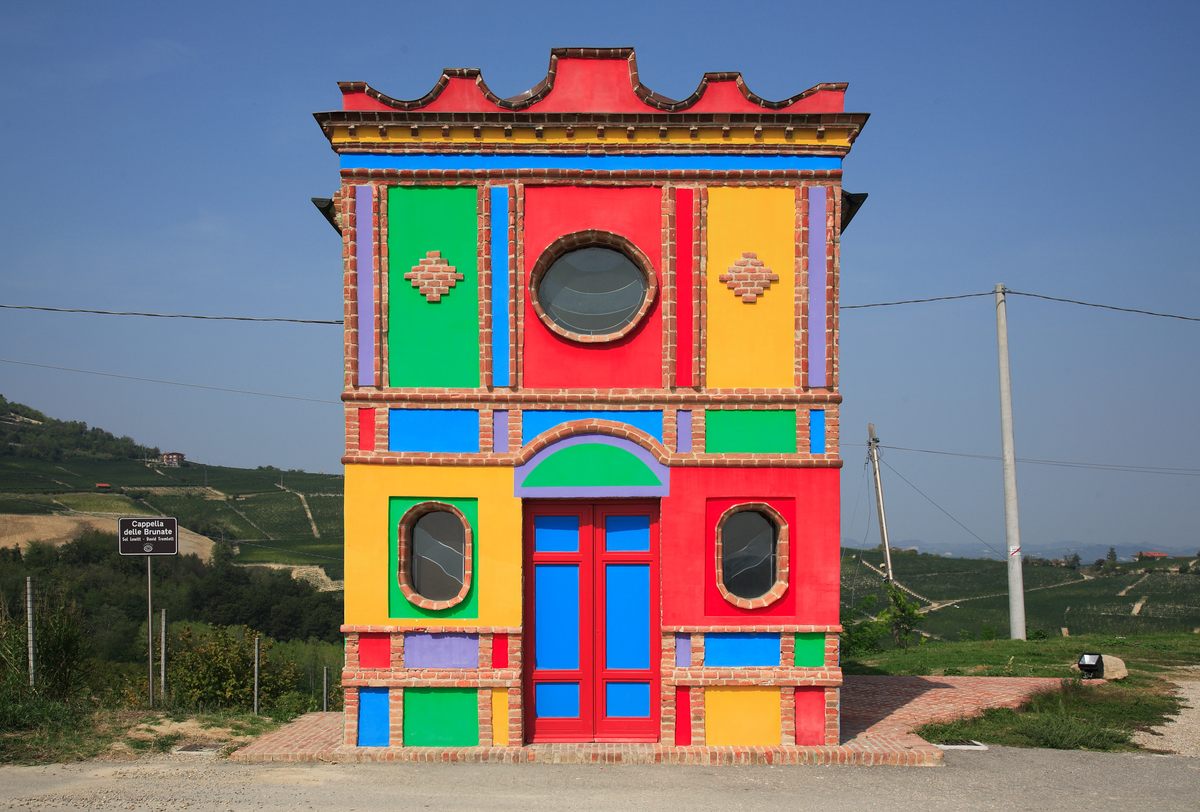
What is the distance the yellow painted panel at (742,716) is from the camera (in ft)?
34.0

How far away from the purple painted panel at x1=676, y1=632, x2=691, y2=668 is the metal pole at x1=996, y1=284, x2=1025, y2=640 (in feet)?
48.0

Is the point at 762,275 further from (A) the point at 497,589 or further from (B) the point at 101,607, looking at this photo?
(B) the point at 101,607

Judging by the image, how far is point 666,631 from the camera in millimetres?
10406

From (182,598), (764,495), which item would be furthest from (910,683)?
(182,598)

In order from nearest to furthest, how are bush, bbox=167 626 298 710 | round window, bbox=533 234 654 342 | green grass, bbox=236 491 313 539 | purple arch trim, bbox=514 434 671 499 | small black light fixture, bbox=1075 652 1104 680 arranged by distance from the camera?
purple arch trim, bbox=514 434 671 499 < round window, bbox=533 234 654 342 < bush, bbox=167 626 298 710 < small black light fixture, bbox=1075 652 1104 680 < green grass, bbox=236 491 313 539

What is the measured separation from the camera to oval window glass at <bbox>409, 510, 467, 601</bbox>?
417 inches

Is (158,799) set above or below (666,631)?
below

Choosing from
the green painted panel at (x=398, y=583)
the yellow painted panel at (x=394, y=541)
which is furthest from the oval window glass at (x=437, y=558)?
the yellow painted panel at (x=394, y=541)

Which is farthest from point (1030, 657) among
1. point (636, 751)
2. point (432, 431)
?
point (432, 431)

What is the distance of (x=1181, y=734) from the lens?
11.5 meters

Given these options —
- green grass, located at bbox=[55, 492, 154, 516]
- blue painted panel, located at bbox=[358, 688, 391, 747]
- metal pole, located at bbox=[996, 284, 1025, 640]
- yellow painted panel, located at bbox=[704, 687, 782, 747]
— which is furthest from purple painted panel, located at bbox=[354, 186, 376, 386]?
green grass, located at bbox=[55, 492, 154, 516]

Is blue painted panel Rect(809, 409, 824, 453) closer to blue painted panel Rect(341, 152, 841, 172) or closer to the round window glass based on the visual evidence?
the round window glass

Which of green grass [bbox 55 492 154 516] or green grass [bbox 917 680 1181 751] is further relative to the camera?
green grass [bbox 55 492 154 516]

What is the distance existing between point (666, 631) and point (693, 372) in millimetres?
2874
